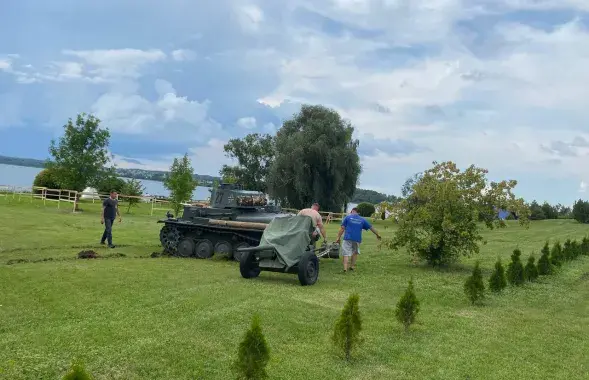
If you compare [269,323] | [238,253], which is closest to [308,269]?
[269,323]

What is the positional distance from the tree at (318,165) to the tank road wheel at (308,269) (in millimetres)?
32065

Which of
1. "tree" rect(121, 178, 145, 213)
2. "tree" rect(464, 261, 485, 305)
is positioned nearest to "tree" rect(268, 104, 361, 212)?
"tree" rect(121, 178, 145, 213)

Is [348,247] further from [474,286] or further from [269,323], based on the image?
[269,323]

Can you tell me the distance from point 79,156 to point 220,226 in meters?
29.0

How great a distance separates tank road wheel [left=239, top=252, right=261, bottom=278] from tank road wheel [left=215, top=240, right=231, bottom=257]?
4192 mm

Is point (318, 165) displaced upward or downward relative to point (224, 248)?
upward

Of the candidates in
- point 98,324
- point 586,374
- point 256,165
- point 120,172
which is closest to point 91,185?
point 120,172

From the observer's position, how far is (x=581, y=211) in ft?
143

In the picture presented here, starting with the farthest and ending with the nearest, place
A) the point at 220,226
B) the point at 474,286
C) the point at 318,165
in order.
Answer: the point at 318,165 < the point at 220,226 < the point at 474,286

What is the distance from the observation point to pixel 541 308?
11.3 m

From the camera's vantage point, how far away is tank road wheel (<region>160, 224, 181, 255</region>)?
57.6 feet

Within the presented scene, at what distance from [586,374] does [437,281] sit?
6335mm

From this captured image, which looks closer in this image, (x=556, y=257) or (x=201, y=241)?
(x=201, y=241)

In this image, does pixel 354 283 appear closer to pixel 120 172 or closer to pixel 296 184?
pixel 296 184
